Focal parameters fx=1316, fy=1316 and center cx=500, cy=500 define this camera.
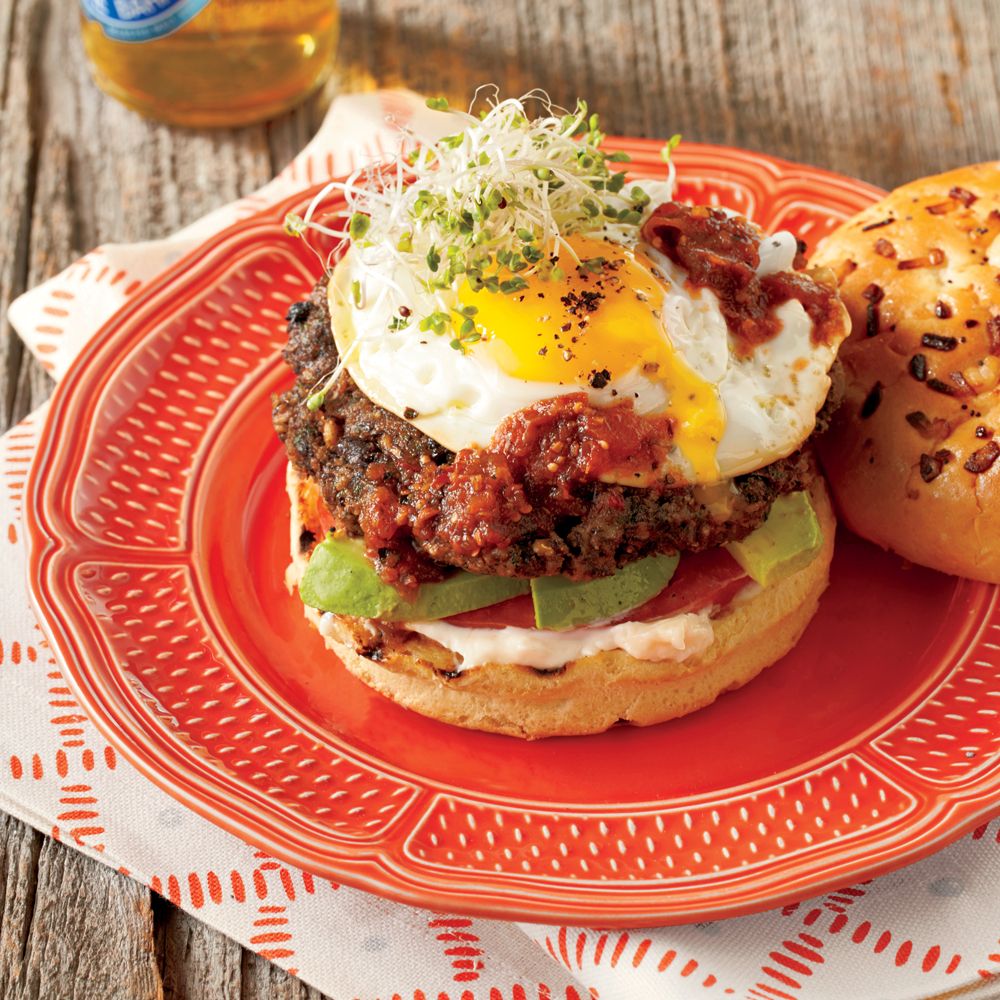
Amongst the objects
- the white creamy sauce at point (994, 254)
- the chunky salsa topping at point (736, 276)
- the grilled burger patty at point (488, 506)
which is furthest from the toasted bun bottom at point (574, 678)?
the white creamy sauce at point (994, 254)

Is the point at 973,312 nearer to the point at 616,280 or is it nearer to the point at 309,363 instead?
the point at 616,280

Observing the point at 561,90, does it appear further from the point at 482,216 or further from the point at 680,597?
the point at 680,597

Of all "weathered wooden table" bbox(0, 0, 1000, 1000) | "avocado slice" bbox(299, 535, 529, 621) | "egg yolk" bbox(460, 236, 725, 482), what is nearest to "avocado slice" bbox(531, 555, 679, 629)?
"avocado slice" bbox(299, 535, 529, 621)

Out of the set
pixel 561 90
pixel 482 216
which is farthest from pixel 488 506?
pixel 561 90

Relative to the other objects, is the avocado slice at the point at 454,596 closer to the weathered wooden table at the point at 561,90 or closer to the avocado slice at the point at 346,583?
the avocado slice at the point at 346,583

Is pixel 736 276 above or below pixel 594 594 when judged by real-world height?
above

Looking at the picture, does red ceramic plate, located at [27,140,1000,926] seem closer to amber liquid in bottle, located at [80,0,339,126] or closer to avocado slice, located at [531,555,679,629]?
avocado slice, located at [531,555,679,629]

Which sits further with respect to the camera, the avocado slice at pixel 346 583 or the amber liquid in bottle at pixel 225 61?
the amber liquid in bottle at pixel 225 61
